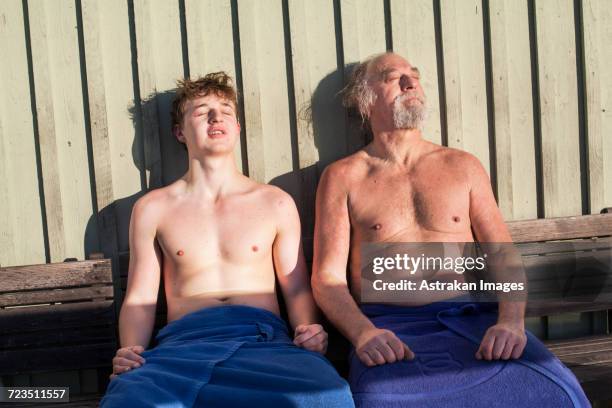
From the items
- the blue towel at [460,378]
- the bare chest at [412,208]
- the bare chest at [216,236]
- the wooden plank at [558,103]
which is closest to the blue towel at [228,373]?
the blue towel at [460,378]

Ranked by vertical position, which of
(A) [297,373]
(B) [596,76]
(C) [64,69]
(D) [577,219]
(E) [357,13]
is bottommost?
(A) [297,373]

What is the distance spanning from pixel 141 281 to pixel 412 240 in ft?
3.85

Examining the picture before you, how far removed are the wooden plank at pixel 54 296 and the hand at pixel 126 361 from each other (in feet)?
1.61

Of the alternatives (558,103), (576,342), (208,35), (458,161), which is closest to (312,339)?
(458,161)

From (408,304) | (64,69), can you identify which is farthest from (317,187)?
(64,69)

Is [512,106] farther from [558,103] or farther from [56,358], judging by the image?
[56,358]

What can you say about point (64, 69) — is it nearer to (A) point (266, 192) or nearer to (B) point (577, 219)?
(A) point (266, 192)

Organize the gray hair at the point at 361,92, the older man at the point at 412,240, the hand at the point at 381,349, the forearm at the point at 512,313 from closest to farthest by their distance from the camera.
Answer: the older man at the point at 412,240, the hand at the point at 381,349, the forearm at the point at 512,313, the gray hair at the point at 361,92

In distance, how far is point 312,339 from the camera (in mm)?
2109

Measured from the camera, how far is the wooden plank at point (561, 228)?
2.71 metres

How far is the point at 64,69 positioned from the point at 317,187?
1.29 m

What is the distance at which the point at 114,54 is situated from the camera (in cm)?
255

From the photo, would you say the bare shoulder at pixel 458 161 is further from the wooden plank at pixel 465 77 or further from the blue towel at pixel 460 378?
the blue towel at pixel 460 378

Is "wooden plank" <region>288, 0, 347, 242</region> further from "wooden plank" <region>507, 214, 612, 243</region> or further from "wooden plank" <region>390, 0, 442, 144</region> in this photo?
"wooden plank" <region>507, 214, 612, 243</region>
